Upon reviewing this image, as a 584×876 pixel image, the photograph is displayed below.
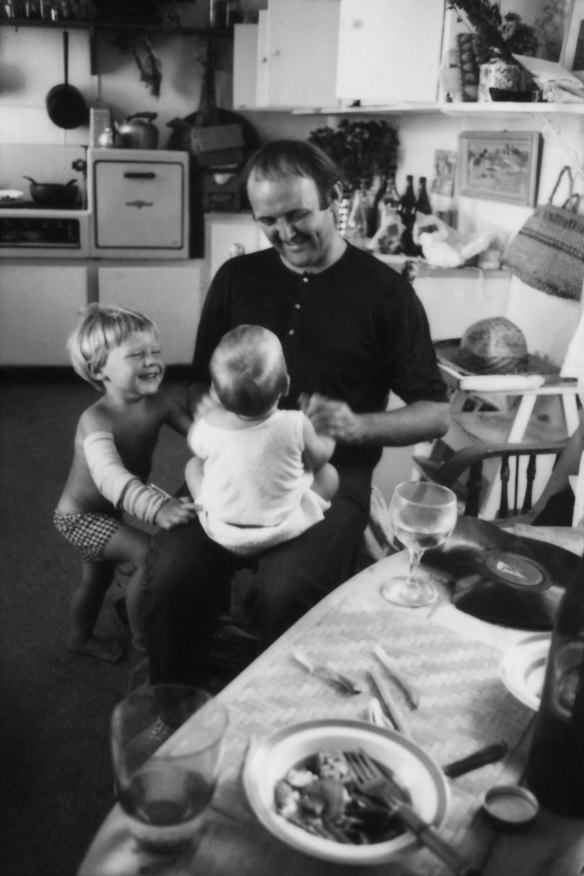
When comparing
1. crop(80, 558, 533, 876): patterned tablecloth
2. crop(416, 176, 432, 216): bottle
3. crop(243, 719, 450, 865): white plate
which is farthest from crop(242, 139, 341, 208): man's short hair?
crop(416, 176, 432, 216): bottle

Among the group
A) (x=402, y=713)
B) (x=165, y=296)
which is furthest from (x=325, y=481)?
(x=165, y=296)

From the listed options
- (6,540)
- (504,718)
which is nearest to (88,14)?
(6,540)

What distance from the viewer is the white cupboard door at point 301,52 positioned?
157 inches

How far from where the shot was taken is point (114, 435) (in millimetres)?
2088

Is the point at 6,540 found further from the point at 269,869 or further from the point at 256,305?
the point at 269,869

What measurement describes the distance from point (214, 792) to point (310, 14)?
392 cm

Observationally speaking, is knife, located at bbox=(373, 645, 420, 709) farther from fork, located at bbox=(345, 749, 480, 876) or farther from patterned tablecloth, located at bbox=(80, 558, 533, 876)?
fork, located at bbox=(345, 749, 480, 876)

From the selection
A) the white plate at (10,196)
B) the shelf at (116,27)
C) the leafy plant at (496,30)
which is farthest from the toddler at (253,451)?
the shelf at (116,27)

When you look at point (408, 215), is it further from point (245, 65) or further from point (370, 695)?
point (370, 695)

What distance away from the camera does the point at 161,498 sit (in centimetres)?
186

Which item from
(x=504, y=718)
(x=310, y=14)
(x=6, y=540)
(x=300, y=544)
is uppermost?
(x=310, y=14)

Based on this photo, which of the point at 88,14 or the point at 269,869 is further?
the point at 88,14

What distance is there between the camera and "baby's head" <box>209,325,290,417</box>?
1556mm

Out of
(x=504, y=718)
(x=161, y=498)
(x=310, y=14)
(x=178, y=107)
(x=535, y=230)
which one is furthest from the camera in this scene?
(x=178, y=107)
